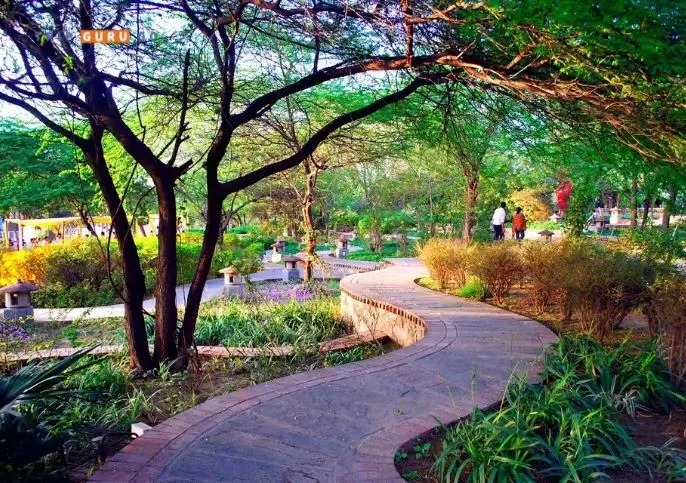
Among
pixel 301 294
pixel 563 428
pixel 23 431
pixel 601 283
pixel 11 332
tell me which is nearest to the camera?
pixel 23 431

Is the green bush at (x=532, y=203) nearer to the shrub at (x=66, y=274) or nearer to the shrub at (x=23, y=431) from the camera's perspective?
the shrub at (x=66, y=274)

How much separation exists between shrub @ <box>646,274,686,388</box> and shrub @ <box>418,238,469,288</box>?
4344 millimetres

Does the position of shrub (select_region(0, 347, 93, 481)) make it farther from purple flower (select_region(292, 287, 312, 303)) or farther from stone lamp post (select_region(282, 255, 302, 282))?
stone lamp post (select_region(282, 255, 302, 282))

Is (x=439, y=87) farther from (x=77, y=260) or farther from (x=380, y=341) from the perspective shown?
(x=77, y=260)

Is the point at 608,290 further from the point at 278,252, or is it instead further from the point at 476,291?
the point at 278,252

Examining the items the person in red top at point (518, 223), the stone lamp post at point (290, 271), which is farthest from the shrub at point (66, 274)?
the person in red top at point (518, 223)

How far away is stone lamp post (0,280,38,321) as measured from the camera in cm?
934

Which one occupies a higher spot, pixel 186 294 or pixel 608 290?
pixel 608 290

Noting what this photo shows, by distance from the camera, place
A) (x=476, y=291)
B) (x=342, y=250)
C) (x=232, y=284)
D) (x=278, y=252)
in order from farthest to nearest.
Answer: (x=278, y=252) → (x=342, y=250) → (x=232, y=284) → (x=476, y=291)

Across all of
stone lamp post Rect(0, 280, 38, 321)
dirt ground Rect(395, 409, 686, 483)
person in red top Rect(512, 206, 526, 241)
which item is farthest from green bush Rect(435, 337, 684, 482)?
person in red top Rect(512, 206, 526, 241)

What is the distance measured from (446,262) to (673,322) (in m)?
5.33

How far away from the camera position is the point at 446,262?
9.23m

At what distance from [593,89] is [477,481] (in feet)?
9.63

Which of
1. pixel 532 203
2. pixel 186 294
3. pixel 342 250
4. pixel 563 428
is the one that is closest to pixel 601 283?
pixel 563 428
